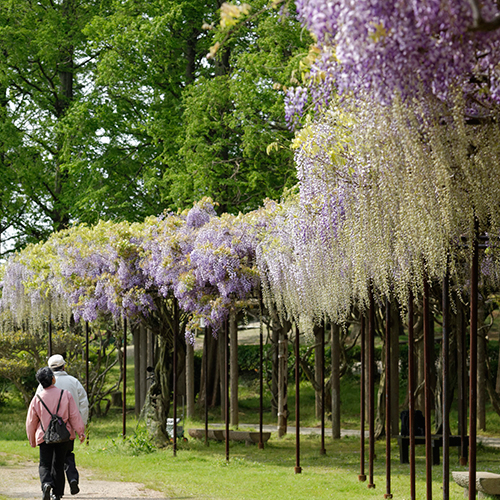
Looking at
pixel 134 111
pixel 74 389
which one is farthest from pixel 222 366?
pixel 74 389

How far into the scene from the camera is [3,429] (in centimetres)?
1504

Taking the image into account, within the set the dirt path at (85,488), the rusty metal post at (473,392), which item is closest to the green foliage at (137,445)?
the dirt path at (85,488)

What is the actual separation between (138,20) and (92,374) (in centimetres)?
759

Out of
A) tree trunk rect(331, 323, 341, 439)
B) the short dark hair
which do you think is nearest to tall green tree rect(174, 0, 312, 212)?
tree trunk rect(331, 323, 341, 439)

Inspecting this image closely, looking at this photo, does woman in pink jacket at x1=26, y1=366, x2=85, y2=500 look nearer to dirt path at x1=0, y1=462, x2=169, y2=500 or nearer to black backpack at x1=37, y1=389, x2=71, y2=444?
black backpack at x1=37, y1=389, x2=71, y2=444

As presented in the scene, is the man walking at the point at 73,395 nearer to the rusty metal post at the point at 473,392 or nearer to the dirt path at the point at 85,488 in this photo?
the dirt path at the point at 85,488

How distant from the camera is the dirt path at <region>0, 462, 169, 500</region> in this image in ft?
26.8

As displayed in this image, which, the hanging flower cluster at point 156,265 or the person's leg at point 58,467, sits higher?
the hanging flower cluster at point 156,265

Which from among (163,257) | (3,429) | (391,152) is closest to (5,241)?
(3,429)

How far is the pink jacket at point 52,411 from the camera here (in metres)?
7.12

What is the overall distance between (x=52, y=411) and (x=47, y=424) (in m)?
0.12

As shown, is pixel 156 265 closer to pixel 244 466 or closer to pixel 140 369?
pixel 244 466

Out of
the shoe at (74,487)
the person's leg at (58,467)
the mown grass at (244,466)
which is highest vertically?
the person's leg at (58,467)

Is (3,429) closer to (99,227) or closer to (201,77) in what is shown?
(99,227)
